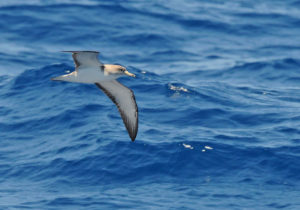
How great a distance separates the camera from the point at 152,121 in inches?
711

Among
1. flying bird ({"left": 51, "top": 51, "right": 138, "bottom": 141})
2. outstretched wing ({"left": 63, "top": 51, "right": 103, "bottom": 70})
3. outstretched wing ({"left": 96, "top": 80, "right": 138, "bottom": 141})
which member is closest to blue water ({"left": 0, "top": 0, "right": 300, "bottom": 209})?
outstretched wing ({"left": 96, "top": 80, "right": 138, "bottom": 141})

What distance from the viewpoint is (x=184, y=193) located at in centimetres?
1502

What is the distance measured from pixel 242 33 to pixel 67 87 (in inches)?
479

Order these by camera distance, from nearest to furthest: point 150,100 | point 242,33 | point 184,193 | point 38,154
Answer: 1. point 184,193
2. point 38,154
3. point 150,100
4. point 242,33

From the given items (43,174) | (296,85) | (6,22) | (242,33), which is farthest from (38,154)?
(242,33)

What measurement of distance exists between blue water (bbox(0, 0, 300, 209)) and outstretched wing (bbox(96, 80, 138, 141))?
1371 mm

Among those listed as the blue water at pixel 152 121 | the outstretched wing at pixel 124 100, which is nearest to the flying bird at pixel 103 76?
the outstretched wing at pixel 124 100

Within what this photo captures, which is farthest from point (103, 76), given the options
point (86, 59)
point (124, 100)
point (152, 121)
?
point (152, 121)

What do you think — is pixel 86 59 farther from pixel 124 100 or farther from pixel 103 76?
pixel 124 100

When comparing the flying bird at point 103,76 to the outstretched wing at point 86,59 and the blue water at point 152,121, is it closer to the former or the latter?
the outstretched wing at point 86,59

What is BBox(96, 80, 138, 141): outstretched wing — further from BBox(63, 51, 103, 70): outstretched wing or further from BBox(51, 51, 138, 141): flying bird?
BBox(63, 51, 103, 70): outstretched wing

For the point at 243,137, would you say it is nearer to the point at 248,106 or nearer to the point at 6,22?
the point at 248,106

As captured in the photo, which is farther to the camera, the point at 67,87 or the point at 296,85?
the point at 296,85

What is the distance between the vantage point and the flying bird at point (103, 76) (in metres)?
13.3
